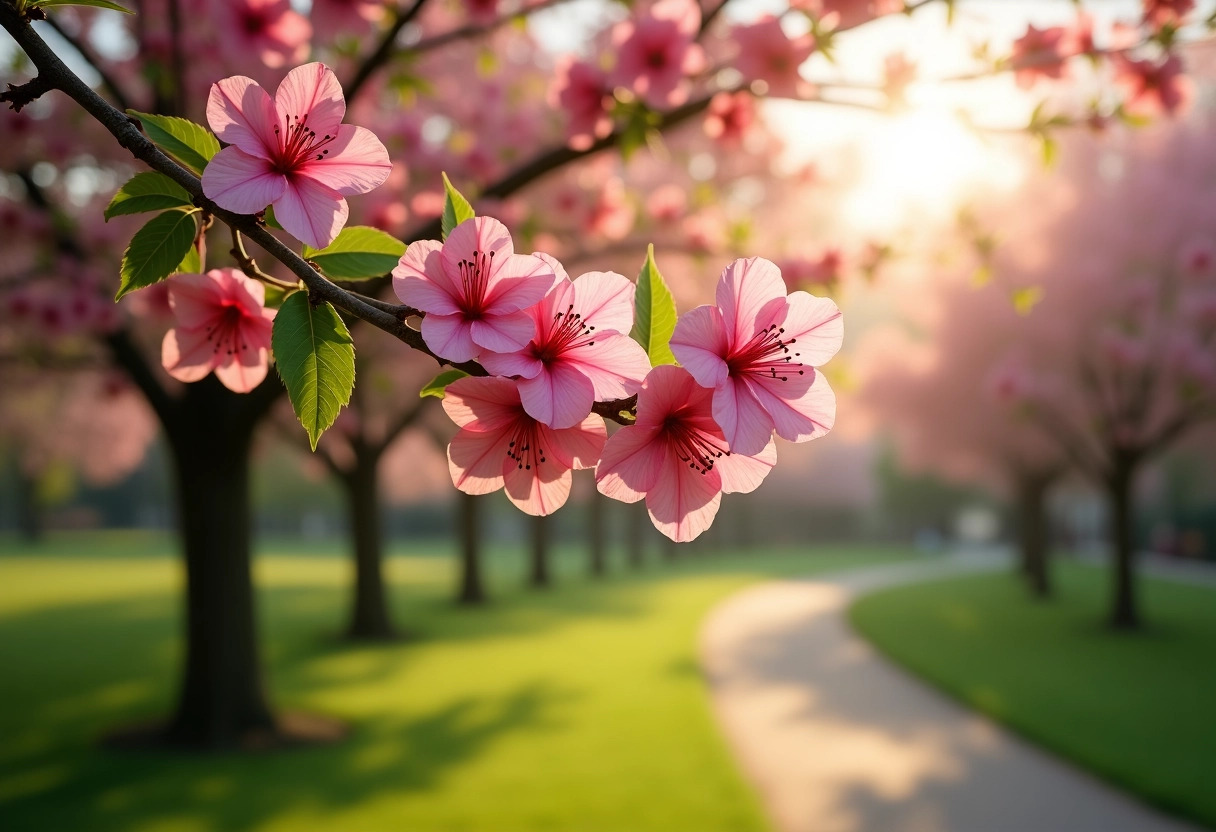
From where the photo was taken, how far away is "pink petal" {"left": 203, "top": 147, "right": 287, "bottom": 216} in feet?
3.45

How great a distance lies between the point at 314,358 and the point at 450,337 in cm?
22

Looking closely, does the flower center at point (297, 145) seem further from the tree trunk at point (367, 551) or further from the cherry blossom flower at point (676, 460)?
the tree trunk at point (367, 551)

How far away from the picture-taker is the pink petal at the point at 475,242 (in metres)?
1.04

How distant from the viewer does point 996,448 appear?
20.7 m

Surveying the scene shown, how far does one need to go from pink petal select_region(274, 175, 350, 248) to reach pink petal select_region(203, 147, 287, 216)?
12 millimetres

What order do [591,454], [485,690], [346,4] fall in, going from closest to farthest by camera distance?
[591,454]
[346,4]
[485,690]

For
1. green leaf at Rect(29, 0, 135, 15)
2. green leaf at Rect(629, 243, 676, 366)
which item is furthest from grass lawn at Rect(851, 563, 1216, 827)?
green leaf at Rect(29, 0, 135, 15)

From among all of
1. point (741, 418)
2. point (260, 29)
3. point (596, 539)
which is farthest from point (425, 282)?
point (596, 539)

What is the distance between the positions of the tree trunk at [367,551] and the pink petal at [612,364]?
13.4m

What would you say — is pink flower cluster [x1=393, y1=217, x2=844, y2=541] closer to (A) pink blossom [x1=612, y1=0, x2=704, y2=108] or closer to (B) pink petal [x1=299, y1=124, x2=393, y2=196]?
(B) pink petal [x1=299, y1=124, x2=393, y2=196]

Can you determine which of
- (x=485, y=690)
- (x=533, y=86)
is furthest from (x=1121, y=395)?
(x=533, y=86)

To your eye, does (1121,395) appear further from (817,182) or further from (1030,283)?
(817,182)

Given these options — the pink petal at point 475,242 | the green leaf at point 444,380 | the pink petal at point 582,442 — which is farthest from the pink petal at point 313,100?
the pink petal at point 582,442

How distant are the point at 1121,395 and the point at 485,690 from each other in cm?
1209
